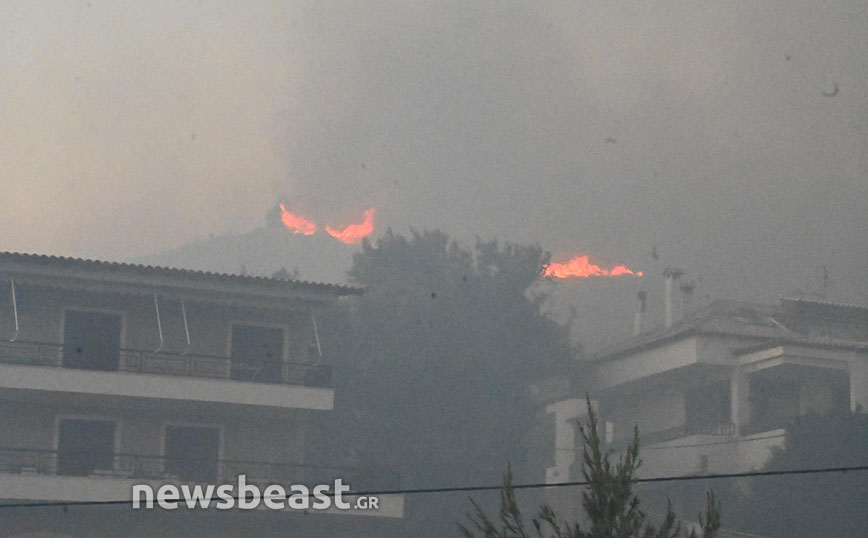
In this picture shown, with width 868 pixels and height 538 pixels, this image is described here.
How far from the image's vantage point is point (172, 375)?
34094 millimetres

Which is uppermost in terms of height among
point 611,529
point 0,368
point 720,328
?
point 720,328

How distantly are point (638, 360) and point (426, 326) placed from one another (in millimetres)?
8025

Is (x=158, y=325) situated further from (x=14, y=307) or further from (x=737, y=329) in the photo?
(x=737, y=329)

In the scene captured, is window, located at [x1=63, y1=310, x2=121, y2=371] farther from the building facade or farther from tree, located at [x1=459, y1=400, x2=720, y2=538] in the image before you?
tree, located at [x1=459, y1=400, x2=720, y2=538]

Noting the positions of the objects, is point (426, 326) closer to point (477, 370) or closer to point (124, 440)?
point (477, 370)

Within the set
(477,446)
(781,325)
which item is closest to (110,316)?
(477,446)

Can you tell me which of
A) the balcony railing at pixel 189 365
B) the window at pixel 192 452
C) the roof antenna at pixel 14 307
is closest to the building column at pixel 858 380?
the balcony railing at pixel 189 365

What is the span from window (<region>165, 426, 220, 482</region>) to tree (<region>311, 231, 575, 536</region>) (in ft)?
21.7

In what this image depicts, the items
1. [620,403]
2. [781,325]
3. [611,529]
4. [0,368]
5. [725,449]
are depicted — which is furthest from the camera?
[620,403]

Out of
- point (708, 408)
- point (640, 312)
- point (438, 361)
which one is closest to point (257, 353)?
point (438, 361)

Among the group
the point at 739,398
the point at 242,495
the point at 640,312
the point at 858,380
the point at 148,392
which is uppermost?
the point at 640,312

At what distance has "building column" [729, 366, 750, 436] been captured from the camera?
4303 centimetres

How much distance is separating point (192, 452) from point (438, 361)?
13.4 metres

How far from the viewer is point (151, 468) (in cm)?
3412
